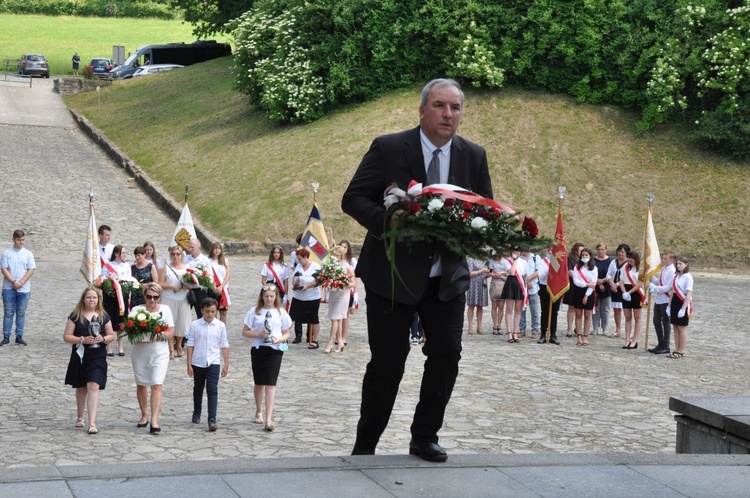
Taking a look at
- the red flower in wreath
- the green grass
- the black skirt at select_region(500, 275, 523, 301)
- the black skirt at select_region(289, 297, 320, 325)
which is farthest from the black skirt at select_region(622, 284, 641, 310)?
the green grass

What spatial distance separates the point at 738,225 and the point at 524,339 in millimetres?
13311

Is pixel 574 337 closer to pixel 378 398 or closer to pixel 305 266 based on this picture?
pixel 305 266

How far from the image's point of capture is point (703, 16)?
33.1m

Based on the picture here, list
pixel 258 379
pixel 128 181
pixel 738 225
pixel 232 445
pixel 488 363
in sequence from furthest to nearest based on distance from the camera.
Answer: pixel 128 181 < pixel 738 225 < pixel 488 363 < pixel 258 379 < pixel 232 445

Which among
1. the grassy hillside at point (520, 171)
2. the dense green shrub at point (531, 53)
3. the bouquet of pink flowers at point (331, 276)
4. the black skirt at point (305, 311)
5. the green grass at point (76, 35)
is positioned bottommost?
the black skirt at point (305, 311)

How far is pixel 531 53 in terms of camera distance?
116ft

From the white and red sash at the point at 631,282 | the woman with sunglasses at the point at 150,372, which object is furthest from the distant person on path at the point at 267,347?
the white and red sash at the point at 631,282

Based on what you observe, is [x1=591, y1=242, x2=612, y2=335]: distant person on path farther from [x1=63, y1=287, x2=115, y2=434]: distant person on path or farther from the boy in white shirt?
[x1=63, y1=287, x2=115, y2=434]: distant person on path

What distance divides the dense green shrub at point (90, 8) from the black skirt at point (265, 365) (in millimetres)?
89813

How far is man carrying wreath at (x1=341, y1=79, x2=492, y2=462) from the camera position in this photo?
606 cm

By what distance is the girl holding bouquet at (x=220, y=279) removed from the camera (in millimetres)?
17141

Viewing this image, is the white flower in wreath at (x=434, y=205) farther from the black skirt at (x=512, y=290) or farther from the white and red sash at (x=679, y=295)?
the black skirt at (x=512, y=290)

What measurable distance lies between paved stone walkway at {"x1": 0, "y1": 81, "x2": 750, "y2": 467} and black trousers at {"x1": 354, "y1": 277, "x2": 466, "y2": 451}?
13.3ft

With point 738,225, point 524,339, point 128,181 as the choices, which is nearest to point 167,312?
point 524,339
